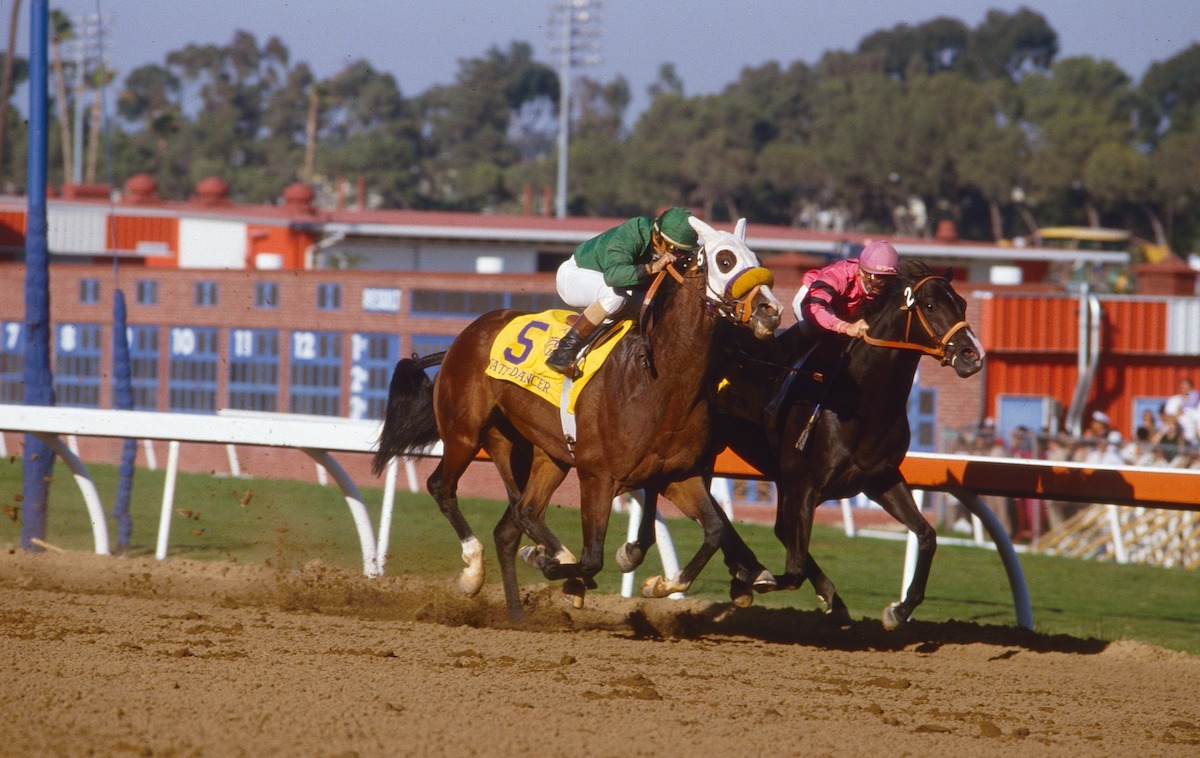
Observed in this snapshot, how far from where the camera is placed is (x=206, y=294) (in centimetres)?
1627

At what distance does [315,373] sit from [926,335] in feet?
37.6

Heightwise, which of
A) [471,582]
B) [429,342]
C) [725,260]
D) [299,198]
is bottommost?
[471,582]

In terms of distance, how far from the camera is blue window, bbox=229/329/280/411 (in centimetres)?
1605

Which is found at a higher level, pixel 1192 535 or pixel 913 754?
pixel 913 754

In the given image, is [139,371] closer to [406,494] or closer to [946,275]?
[406,494]

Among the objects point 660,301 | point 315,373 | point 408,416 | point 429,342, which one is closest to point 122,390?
point 408,416

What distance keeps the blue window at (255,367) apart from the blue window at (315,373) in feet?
0.70

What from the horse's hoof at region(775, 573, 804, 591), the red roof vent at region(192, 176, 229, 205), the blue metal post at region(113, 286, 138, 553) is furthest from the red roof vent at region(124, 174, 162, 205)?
the horse's hoof at region(775, 573, 804, 591)

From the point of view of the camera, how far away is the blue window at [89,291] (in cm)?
1686

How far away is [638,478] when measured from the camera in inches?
211

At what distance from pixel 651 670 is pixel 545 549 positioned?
45.3 inches

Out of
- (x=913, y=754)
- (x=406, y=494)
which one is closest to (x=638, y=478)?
(x=913, y=754)

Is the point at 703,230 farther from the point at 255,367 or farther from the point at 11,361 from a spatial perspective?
the point at 11,361

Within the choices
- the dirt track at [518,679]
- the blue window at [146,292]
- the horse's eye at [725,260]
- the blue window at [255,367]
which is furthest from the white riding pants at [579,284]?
the blue window at [146,292]
